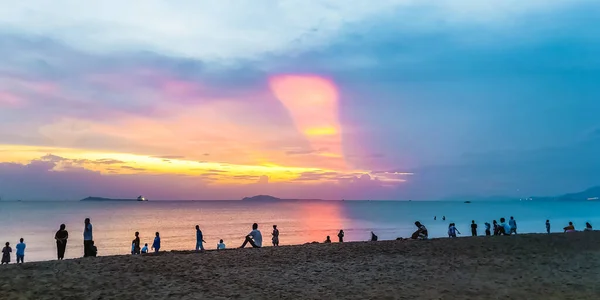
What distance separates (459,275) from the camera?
14.4 metres

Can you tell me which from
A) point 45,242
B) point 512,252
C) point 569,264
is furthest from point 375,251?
point 45,242

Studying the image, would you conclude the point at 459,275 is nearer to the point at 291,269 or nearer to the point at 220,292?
the point at 291,269

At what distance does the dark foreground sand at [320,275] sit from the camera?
11508mm

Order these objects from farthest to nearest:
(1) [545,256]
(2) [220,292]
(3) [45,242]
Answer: (3) [45,242] → (1) [545,256] → (2) [220,292]

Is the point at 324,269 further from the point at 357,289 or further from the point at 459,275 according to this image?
the point at 459,275

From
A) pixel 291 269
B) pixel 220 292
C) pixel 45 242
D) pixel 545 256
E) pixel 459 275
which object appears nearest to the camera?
pixel 220 292

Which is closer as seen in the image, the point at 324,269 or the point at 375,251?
the point at 324,269

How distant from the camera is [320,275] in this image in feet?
47.3

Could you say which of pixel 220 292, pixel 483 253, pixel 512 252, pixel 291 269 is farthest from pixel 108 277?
pixel 512 252

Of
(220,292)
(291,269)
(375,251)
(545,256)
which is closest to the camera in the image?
(220,292)

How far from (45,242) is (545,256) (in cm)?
6735

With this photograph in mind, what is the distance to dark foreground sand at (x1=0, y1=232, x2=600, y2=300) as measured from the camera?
37.8ft

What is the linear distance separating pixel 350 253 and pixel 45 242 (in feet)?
201

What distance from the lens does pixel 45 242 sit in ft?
213
